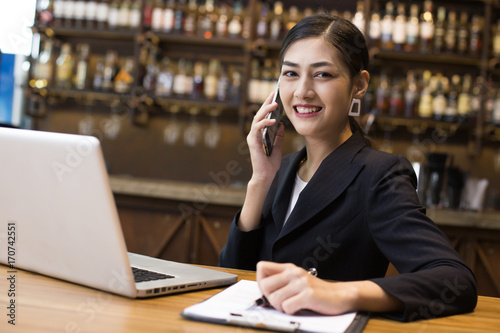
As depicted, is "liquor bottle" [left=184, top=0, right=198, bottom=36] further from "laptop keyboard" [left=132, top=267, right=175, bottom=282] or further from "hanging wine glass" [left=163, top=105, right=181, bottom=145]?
"laptop keyboard" [left=132, top=267, right=175, bottom=282]

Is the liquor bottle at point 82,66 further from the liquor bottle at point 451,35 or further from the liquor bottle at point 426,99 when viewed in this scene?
the liquor bottle at point 451,35

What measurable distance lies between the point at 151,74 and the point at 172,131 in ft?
1.33

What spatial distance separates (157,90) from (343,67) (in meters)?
2.33

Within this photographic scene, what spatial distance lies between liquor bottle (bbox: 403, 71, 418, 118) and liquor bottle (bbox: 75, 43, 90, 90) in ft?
6.68

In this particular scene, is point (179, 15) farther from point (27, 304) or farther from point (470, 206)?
point (27, 304)

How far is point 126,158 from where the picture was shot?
3.81m

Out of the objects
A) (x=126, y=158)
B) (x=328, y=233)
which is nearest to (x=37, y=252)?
(x=328, y=233)

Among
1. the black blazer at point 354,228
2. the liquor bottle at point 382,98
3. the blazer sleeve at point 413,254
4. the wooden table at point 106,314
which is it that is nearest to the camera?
the wooden table at point 106,314

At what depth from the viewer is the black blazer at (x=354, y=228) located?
39.2 inches

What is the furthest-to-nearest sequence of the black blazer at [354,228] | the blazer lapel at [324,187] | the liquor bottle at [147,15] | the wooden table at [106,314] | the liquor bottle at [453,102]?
the liquor bottle at [147,15], the liquor bottle at [453,102], the blazer lapel at [324,187], the black blazer at [354,228], the wooden table at [106,314]

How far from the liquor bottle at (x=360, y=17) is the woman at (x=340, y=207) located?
2012 mm

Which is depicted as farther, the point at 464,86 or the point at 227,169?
the point at 227,169

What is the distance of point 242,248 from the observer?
4.29 ft

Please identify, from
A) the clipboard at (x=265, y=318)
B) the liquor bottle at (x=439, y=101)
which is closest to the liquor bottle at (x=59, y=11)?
the liquor bottle at (x=439, y=101)
